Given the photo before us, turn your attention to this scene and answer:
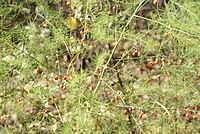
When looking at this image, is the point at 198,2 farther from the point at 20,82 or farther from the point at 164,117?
the point at 20,82

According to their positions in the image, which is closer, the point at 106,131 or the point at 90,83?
the point at 106,131

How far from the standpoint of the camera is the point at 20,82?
342cm

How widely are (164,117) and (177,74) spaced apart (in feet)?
1.16

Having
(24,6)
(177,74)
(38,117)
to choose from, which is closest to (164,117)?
(177,74)

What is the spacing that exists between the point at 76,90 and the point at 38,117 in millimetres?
747

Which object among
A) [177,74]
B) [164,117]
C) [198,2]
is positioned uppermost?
[198,2]

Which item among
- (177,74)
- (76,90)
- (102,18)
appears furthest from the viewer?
(177,74)

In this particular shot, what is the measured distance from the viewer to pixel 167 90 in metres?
3.23

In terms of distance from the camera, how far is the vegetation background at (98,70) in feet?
8.91

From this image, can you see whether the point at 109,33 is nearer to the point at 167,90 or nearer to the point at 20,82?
the point at 167,90

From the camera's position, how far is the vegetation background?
8.91 feet

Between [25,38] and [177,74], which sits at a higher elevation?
[25,38]

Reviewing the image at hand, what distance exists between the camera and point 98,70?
306 centimetres

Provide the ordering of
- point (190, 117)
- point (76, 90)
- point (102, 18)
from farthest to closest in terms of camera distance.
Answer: point (190, 117) → point (102, 18) → point (76, 90)
